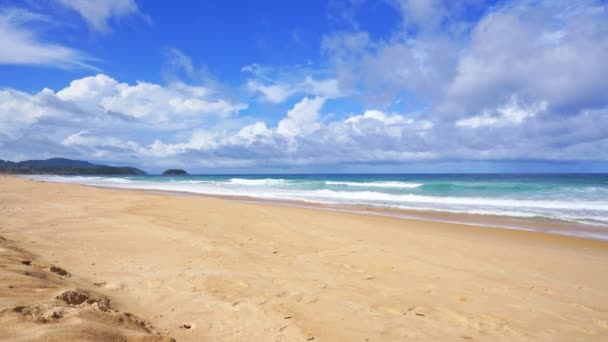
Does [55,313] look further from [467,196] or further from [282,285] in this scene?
[467,196]

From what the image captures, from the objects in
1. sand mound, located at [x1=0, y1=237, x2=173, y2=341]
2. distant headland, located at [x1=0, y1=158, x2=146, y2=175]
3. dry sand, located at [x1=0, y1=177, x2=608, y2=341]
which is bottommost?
dry sand, located at [x1=0, y1=177, x2=608, y2=341]

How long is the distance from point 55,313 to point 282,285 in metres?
2.52

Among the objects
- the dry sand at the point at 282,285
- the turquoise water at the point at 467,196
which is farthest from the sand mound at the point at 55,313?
the turquoise water at the point at 467,196

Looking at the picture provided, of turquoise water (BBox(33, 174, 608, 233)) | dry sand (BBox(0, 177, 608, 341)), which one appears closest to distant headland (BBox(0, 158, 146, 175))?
turquoise water (BBox(33, 174, 608, 233))

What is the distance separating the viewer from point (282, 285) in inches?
173

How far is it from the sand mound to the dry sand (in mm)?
12

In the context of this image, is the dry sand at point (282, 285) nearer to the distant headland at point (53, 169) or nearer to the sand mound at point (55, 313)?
the sand mound at point (55, 313)

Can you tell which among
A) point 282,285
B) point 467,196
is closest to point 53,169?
point 467,196

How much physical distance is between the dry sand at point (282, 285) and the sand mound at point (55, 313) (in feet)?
0.04

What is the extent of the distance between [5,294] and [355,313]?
3095mm

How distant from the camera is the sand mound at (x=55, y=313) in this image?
2.11 meters

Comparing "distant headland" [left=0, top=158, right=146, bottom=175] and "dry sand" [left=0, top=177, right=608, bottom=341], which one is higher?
"distant headland" [left=0, top=158, right=146, bottom=175]

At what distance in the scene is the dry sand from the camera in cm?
294

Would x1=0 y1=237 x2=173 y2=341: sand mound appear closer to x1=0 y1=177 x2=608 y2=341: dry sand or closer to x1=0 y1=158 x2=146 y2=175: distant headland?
x1=0 y1=177 x2=608 y2=341: dry sand
